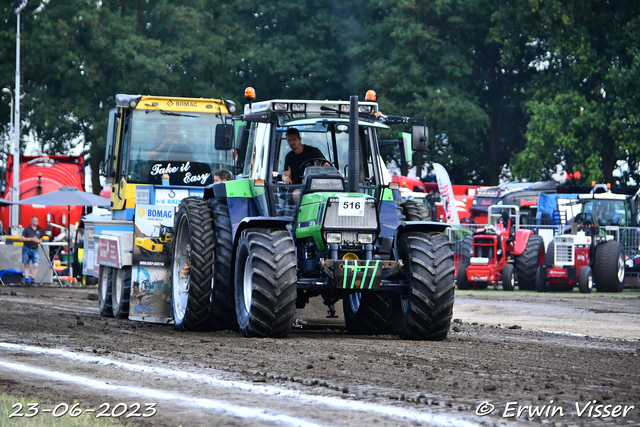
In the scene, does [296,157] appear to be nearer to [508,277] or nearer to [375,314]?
[375,314]

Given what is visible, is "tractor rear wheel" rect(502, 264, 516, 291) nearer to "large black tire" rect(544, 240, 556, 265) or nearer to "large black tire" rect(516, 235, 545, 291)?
"large black tire" rect(516, 235, 545, 291)

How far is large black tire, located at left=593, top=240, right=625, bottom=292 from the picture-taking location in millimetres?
24484

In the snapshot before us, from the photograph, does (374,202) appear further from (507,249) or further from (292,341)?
(507,249)

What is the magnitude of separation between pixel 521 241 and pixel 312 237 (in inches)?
631

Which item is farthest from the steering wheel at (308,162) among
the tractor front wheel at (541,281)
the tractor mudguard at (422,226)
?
the tractor front wheel at (541,281)

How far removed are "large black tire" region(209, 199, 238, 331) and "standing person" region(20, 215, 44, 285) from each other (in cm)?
1474

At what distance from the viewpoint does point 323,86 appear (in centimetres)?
4675

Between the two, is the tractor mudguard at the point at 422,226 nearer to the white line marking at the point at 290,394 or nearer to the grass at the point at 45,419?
the white line marking at the point at 290,394

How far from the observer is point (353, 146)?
34.1 feet

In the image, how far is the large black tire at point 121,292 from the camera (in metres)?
14.1

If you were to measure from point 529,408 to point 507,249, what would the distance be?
67.7 ft

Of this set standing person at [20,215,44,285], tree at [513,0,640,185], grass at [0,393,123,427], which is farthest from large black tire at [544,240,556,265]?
grass at [0,393,123,427]

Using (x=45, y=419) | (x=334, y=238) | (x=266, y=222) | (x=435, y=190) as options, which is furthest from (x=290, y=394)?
(x=435, y=190)

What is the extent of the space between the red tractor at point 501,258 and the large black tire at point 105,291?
→ 12.5m
